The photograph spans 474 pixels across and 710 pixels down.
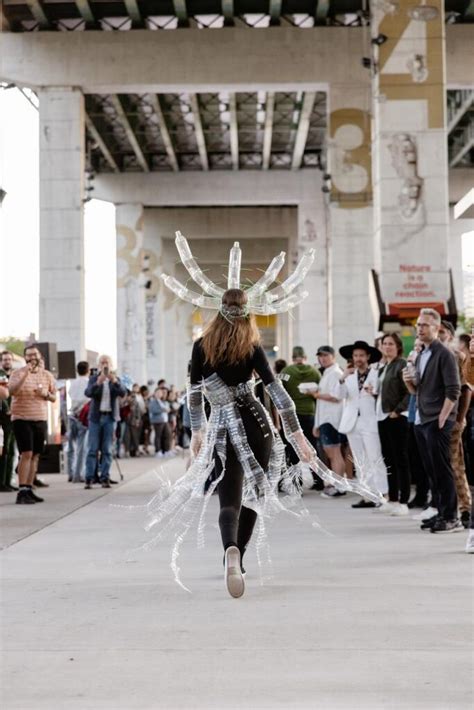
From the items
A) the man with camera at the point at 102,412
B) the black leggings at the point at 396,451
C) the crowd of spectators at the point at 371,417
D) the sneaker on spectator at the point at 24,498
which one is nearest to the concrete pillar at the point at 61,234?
the crowd of spectators at the point at 371,417

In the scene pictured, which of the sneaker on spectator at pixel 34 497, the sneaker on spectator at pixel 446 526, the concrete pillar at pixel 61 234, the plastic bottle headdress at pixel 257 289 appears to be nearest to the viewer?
the plastic bottle headdress at pixel 257 289

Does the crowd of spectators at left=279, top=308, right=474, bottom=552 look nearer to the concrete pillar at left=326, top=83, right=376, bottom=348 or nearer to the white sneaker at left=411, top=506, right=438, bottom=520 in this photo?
the white sneaker at left=411, top=506, right=438, bottom=520

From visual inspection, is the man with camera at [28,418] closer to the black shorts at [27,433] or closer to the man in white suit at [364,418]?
the black shorts at [27,433]

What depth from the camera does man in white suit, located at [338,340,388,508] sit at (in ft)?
38.3

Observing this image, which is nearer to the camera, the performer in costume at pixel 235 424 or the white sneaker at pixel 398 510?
the performer in costume at pixel 235 424

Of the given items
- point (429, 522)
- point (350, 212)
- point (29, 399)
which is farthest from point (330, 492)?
point (350, 212)

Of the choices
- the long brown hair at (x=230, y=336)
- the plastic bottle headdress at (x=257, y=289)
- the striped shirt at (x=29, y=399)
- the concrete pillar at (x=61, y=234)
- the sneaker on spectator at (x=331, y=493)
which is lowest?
the sneaker on spectator at (x=331, y=493)

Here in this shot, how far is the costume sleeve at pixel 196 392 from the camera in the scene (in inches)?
265

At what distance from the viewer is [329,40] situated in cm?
2802

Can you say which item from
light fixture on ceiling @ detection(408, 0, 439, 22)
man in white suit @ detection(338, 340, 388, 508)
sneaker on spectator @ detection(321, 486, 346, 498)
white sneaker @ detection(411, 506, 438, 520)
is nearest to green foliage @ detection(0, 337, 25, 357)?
light fixture on ceiling @ detection(408, 0, 439, 22)

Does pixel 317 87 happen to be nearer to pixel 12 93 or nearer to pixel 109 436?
pixel 12 93

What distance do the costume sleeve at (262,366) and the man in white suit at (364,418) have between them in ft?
15.2

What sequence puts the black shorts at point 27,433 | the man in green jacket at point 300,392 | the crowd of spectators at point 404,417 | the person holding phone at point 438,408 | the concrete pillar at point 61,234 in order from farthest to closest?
1. the concrete pillar at point 61,234
2. the man in green jacket at point 300,392
3. the black shorts at point 27,433
4. the crowd of spectators at point 404,417
5. the person holding phone at point 438,408

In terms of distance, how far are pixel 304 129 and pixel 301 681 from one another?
37.2 meters
